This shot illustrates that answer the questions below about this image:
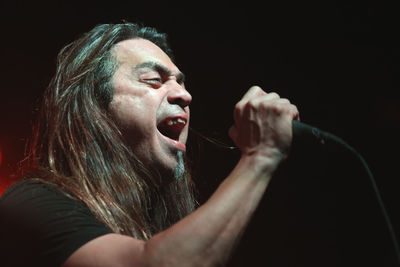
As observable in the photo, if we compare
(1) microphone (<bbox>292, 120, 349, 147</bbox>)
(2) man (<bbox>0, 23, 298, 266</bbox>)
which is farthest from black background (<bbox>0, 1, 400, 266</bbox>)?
(1) microphone (<bbox>292, 120, 349, 147</bbox>)

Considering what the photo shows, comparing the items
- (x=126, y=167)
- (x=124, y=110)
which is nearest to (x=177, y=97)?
(x=124, y=110)

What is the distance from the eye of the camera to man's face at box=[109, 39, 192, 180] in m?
1.43

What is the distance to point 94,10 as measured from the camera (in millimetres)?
2332

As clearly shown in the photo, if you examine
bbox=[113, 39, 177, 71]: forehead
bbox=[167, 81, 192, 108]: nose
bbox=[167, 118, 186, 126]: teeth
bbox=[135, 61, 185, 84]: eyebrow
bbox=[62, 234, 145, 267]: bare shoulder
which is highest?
bbox=[113, 39, 177, 71]: forehead

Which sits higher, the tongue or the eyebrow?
the eyebrow

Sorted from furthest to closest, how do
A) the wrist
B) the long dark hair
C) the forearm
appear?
the long dark hair, the wrist, the forearm

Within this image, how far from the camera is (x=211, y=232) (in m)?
0.83

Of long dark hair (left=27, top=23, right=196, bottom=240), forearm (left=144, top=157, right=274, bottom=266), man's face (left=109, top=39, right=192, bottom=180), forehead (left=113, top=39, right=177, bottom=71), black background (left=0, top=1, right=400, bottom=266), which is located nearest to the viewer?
forearm (left=144, top=157, right=274, bottom=266)

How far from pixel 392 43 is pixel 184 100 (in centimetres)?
126

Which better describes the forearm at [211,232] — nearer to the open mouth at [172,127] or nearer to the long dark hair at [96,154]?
the long dark hair at [96,154]

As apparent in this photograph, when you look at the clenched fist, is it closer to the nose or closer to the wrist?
the wrist

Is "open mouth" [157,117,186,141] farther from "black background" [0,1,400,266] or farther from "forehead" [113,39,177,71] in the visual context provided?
"black background" [0,1,400,266]

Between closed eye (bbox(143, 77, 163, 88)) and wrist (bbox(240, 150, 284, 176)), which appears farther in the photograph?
closed eye (bbox(143, 77, 163, 88))

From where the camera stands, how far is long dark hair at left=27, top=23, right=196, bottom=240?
1237 millimetres
